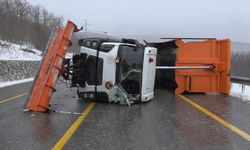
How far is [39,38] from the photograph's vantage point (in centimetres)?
6581

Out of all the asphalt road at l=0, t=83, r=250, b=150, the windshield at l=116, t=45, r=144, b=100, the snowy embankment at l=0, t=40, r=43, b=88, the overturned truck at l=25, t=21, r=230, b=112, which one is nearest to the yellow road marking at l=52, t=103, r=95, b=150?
the asphalt road at l=0, t=83, r=250, b=150

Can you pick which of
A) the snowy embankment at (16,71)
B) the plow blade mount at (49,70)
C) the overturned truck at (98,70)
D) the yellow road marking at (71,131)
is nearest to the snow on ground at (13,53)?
the snowy embankment at (16,71)

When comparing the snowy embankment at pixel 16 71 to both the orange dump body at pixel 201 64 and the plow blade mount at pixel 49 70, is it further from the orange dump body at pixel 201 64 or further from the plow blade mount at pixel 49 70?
the plow blade mount at pixel 49 70

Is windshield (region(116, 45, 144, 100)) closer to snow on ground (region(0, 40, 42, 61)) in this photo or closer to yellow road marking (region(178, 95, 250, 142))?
yellow road marking (region(178, 95, 250, 142))

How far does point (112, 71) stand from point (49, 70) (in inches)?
79.0

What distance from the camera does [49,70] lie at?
11141mm

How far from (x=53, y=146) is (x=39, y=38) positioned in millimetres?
60542

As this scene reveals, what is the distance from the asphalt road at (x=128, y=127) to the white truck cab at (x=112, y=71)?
0.38m

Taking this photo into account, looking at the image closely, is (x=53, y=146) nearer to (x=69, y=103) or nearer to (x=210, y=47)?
(x=69, y=103)

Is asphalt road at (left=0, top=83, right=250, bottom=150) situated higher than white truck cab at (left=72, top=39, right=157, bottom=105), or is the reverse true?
white truck cab at (left=72, top=39, right=157, bottom=105)

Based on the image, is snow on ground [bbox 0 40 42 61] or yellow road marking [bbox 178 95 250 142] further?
snow on ground [bbox 0 40 42 61]

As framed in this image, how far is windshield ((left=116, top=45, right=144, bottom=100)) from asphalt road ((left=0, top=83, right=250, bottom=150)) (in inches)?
23.3

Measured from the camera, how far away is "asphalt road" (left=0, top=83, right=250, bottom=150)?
7.18 meters

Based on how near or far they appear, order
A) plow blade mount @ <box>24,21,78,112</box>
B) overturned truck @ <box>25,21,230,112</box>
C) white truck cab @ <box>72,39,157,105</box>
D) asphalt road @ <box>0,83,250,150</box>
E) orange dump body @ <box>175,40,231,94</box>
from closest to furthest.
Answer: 1. asphalt road @ <box>0,83,250,150</box>
2. plow blade mount @ <box>24,21,78,112</box>
3. overturned truck @ <box>25,21,230,112</box>
4. white truck cab @ <box>72,39,157,105</box>
5. orange dump body @ <box>175,40,231,94</box>
